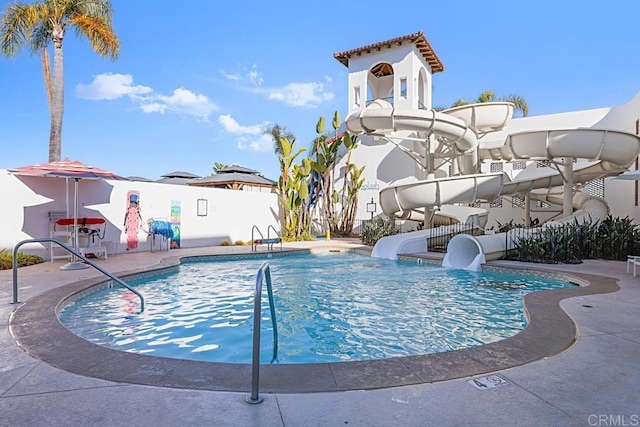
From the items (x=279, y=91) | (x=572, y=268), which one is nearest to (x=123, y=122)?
(x=279, y=91)

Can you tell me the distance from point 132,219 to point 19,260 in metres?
3.72

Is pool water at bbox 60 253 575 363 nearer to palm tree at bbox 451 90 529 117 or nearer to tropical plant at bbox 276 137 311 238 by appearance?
tropical plant at bbox 276 137 311 238

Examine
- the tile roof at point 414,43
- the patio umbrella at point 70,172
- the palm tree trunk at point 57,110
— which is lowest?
the patio umbrella at point 70,172

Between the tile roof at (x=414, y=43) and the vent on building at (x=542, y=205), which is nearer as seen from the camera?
the vent on building at (x=542, y=205)

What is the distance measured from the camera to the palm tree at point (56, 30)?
1288 cm

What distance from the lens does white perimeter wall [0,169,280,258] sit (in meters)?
9.76

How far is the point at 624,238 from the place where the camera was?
1101cm

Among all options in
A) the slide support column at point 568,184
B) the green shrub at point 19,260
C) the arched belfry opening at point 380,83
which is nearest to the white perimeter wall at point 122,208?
the green shrub at point 19,260

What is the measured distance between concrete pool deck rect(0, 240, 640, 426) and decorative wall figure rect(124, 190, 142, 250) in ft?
30.4

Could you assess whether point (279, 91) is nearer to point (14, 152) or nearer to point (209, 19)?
point (209, 19)

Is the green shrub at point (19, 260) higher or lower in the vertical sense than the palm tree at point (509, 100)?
lower

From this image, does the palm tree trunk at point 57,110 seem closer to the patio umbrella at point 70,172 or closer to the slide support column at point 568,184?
the patio umbrella at point 70,172

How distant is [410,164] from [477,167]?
3.89m

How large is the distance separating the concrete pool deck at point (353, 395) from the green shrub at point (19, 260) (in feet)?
20.7
